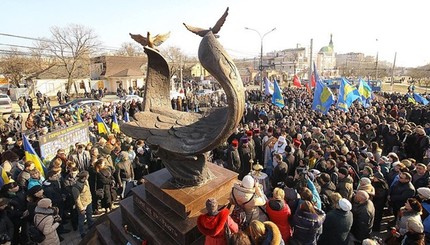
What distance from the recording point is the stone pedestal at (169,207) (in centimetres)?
430

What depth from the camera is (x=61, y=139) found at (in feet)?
28.6

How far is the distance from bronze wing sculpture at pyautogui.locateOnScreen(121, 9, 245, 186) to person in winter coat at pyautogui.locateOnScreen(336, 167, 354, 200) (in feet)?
9.49

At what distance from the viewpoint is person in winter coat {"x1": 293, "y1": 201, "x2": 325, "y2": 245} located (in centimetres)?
389

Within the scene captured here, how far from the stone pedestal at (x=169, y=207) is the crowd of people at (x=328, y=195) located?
0.47 metres

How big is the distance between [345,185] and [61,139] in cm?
896

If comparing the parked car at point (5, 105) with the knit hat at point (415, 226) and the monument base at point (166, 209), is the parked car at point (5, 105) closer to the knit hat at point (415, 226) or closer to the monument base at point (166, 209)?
the monument base at point (166, 209)

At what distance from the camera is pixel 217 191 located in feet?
16.0

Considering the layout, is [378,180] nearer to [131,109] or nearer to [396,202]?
[396,202]

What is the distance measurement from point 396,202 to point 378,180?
606 mm

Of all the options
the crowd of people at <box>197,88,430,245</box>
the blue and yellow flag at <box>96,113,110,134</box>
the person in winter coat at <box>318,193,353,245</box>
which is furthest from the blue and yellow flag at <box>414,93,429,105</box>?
the blue and yellow flag at <box>96,113,110,134</box>

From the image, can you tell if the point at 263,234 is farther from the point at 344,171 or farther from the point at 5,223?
the point at 5,223

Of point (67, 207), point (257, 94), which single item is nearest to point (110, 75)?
point (257, 94)

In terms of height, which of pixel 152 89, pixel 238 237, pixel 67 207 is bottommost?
pixel 67 207

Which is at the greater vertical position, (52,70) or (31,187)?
(52,70)
